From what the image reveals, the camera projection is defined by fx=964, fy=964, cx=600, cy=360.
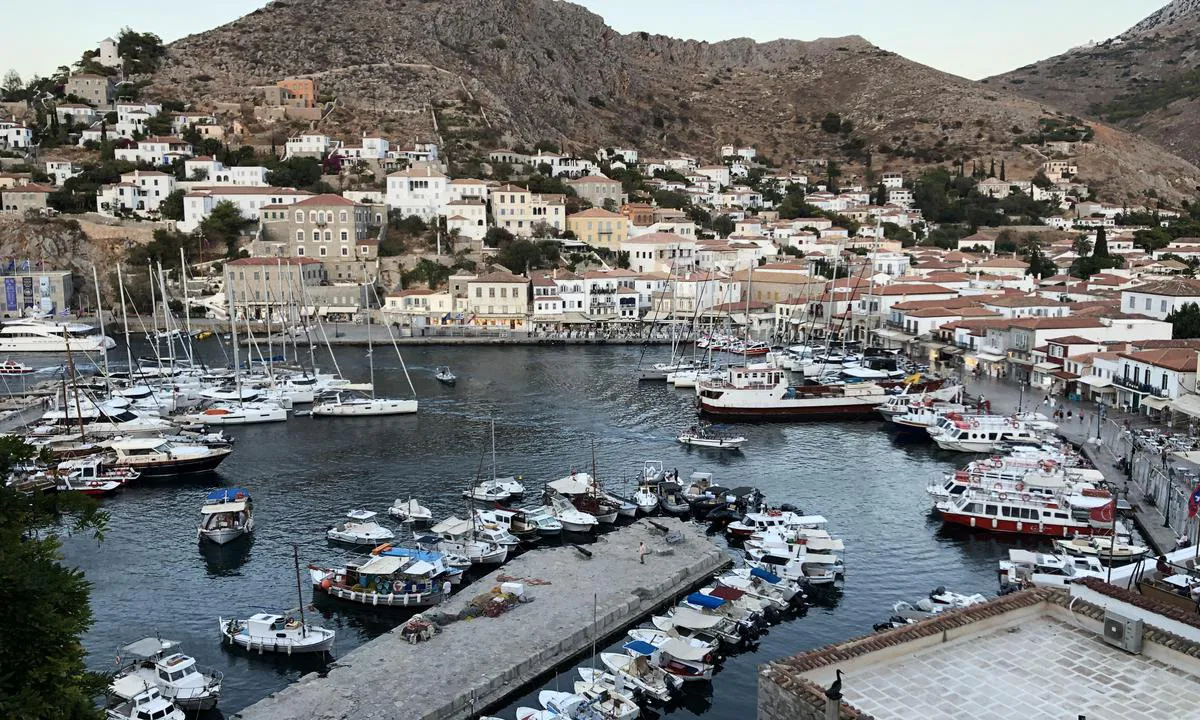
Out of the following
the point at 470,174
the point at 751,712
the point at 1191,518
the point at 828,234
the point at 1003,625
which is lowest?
the point at 751,712

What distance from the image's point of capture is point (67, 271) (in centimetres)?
7044

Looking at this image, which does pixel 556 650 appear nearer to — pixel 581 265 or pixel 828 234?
pixel 581 265

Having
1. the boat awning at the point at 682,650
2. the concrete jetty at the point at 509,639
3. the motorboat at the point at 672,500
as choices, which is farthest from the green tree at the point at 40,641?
the motorboat at the point at 672,500

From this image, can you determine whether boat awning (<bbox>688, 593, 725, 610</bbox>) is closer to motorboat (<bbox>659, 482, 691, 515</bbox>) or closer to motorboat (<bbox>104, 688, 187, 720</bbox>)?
Answer: motorboat (<bbox>659, 482, 691, 515</bbox>)

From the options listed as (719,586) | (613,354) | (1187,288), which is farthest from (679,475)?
(1187,288)

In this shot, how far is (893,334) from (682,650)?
4027 centimetres

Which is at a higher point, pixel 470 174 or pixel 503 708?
pixel 470 174

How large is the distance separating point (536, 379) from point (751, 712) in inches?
1290

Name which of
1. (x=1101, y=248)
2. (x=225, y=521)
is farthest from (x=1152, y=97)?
(x=225, y=521)

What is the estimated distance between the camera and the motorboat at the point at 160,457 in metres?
31.3

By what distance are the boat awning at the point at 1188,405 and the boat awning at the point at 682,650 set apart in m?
21.9

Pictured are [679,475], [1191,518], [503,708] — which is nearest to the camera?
[503,708]

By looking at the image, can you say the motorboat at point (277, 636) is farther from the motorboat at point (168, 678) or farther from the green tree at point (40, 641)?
the green tree at point (40, 641)

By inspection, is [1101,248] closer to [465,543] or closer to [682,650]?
[465,543]
